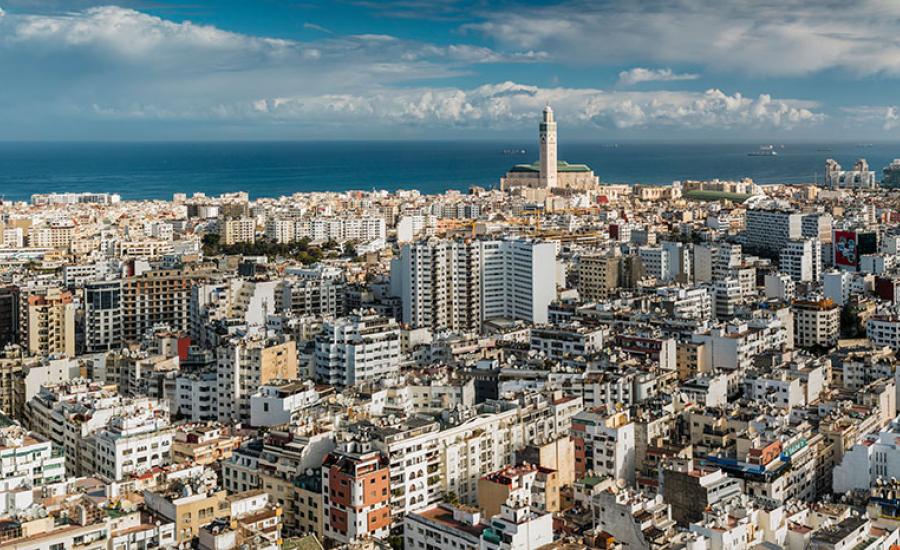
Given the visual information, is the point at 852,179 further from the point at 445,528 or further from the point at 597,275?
the point at 445,528

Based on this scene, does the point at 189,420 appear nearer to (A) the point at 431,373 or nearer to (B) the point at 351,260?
(A) the point at 431,373

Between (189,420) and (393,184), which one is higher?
(393,184)

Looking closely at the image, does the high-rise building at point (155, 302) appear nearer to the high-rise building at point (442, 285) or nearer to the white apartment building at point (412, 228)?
the high-rise building at point (442, 285)

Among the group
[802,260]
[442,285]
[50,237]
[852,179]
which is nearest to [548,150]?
[852,179]

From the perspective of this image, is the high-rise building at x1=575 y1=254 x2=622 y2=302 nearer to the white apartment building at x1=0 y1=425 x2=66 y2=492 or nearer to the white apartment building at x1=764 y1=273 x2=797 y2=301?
the white apartment building at x1=764 y1=273 x2=797 y2=301

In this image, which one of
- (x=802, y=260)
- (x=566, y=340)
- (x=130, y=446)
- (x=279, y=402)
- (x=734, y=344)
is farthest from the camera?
(x=802, y=260)

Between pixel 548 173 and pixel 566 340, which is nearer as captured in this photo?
pixel 566 340

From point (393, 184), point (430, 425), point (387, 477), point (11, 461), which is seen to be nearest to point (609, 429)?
point (430, 425)
